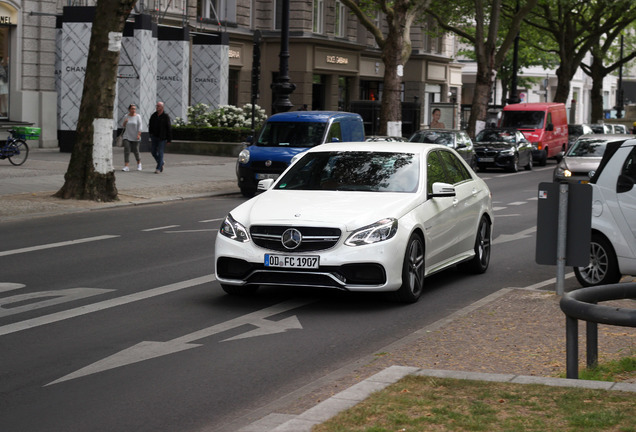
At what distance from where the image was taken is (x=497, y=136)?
3869cm

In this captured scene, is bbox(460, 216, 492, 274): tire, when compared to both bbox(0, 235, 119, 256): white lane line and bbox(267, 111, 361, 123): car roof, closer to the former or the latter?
bbox(0, 235, 119, 256): white lane line

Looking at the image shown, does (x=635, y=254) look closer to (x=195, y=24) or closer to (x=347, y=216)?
(x=347, y=216)

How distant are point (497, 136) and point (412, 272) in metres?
29.0

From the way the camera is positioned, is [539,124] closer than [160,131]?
No

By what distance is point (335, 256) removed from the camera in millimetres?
9742

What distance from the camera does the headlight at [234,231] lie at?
396 inches

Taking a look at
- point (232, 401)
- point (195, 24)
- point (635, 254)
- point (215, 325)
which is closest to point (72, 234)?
point (215, 325)

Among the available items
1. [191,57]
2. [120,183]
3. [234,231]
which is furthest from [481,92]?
[234,231]

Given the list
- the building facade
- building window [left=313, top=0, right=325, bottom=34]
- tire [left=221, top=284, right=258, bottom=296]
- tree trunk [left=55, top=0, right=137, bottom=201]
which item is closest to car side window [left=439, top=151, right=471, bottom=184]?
tire [left=221, top=284, right=258, bottom=296]

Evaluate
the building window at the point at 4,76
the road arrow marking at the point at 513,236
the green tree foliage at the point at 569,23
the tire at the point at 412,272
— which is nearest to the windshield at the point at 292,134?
the road arrow marking at the point at 513,236

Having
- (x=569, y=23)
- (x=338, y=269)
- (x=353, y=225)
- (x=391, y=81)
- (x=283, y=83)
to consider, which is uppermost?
(x=569, y=23)

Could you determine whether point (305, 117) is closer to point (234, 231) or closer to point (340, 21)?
point (234, 231)

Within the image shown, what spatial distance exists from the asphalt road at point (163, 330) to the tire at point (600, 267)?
0.81 metres

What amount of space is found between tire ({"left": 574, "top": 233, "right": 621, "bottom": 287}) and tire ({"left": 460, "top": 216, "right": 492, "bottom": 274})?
50.7 inches
